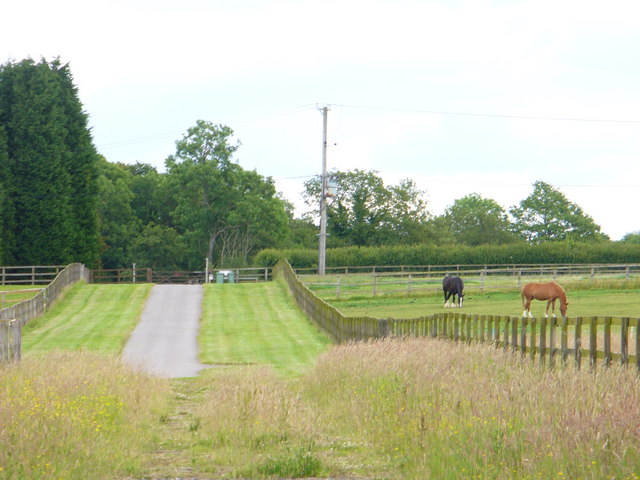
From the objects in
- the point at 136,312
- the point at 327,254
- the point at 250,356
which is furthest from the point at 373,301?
the point at 327,254

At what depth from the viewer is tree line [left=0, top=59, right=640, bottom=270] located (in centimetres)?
6359

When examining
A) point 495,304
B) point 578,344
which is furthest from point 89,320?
point 578,344

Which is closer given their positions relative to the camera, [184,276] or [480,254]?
[480,254]

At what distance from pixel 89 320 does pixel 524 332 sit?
88.1ft

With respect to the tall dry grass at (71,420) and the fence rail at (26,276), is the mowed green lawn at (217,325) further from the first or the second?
the tall dry grass at (71,420)

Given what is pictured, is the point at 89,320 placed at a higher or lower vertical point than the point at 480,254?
lower

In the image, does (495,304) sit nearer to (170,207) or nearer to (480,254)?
(480,254)

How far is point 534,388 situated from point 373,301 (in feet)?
119

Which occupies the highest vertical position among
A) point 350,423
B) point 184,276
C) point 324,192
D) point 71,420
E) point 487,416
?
point 324,192

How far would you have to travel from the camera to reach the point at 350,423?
1133 cm

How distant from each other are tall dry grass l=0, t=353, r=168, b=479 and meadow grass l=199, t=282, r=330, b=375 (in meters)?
8.51

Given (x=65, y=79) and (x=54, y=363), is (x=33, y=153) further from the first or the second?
(x=54, y=363)

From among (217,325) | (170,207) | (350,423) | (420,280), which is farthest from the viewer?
(170,207)

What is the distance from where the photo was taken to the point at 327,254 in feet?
237
